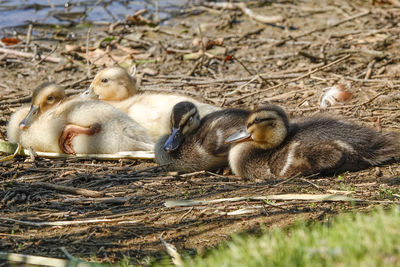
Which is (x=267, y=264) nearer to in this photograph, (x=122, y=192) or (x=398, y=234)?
(x=398, y=234)

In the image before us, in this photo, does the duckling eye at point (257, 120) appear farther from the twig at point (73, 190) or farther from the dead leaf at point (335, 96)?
the dead leaf at point (335, 96)

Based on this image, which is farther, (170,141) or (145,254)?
(170,141)

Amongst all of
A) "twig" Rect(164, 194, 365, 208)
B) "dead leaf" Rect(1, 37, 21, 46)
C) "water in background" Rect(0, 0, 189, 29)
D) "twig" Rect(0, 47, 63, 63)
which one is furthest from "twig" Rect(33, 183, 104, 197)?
"water in background" Rect(0, 0, 189, 29)

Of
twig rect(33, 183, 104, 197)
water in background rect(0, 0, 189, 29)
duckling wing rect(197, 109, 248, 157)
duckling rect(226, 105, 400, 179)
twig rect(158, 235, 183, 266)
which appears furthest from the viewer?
water in background rect(0, 0, 189, 29)

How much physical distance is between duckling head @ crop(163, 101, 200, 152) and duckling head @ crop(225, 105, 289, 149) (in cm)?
44

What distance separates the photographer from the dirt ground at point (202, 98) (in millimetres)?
4074

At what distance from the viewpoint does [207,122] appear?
5605mm

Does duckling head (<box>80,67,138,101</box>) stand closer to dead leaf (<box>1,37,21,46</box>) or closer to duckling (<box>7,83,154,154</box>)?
duckling (<box>7,83,154,154</box>)

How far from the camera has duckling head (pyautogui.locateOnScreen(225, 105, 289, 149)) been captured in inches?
202

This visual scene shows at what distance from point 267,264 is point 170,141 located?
294 cm

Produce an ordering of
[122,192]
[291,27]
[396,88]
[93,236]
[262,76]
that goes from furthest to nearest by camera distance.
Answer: [291,27] → [262,76] → [396,88] → [122,192] → [93,236]

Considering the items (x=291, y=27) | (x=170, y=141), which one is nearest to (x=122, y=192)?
(x=170, y=141)

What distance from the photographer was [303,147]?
5.07m

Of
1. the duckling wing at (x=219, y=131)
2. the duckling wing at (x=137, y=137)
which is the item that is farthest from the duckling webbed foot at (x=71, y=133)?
the duckling wing at (x=219, y=131)
